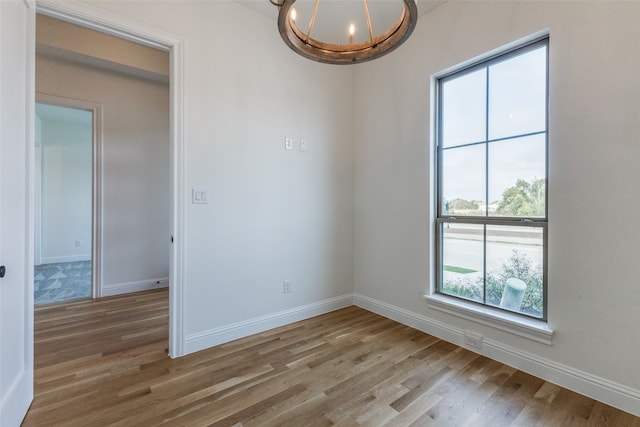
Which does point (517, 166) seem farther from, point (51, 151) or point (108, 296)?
point (51, 151)

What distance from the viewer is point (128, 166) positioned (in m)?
3.88

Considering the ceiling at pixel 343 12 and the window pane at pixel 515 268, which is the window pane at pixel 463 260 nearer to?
the window pane at pixel 515 268

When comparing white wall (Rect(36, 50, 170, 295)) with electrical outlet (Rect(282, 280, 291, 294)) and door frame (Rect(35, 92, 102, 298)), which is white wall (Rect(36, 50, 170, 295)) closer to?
door frame (Rect(35, 92, 102, 298))

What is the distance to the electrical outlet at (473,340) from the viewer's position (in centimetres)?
226

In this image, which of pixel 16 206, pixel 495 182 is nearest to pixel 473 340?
pixel 495 182

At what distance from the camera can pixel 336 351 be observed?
2307mm

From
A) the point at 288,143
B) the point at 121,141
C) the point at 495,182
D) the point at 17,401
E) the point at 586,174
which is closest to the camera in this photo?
the point at 17,401

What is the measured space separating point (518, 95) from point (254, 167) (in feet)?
7.29

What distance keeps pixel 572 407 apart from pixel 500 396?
376 mm

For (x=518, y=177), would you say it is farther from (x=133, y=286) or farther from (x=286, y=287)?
(x=133, y=286)

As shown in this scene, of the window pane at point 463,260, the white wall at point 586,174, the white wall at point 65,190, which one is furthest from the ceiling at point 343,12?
the white wall at point 65,190

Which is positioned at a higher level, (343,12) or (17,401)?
(343,12)

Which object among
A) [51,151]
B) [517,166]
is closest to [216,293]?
[517,166]

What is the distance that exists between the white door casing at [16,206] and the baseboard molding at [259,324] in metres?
0.95
